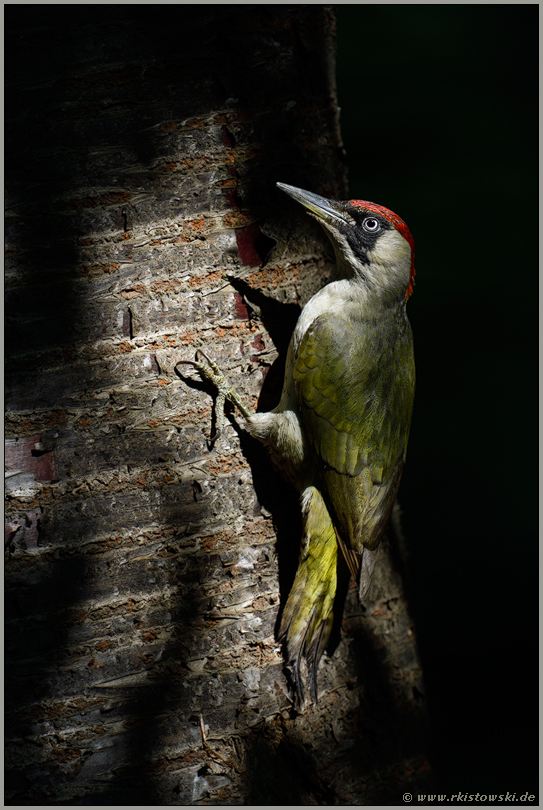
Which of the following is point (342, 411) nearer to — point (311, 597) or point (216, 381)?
point (216, 381)

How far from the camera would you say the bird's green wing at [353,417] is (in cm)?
217

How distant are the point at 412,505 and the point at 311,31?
315cm

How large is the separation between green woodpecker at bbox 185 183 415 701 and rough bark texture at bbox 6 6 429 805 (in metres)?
0.09

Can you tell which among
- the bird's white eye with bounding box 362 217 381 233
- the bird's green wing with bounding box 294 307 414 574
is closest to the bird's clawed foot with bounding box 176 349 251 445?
the bird's green wing with bounding box 294 307 414 574

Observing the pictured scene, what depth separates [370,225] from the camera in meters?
2.42

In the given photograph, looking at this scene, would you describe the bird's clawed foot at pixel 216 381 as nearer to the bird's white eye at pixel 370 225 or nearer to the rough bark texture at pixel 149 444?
the rough bark texture at pixel 149 444

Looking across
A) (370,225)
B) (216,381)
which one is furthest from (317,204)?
(216,381)

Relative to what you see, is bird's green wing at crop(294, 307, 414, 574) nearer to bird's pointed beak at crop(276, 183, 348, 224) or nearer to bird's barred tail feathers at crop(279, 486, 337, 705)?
bird's barred tail feathers at crop(279, 486, 337, 705)

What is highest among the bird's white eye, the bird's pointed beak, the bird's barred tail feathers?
the bird's white eye

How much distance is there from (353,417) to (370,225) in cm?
86

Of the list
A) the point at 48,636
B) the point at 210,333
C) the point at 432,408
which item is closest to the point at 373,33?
the point at 432,408

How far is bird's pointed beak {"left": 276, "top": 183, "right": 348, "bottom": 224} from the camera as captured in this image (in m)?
2.09

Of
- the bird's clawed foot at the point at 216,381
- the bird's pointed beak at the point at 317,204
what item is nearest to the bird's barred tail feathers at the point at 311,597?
the bird's clawed foot at the point at 216,381

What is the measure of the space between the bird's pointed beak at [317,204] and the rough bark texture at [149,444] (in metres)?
0.07
